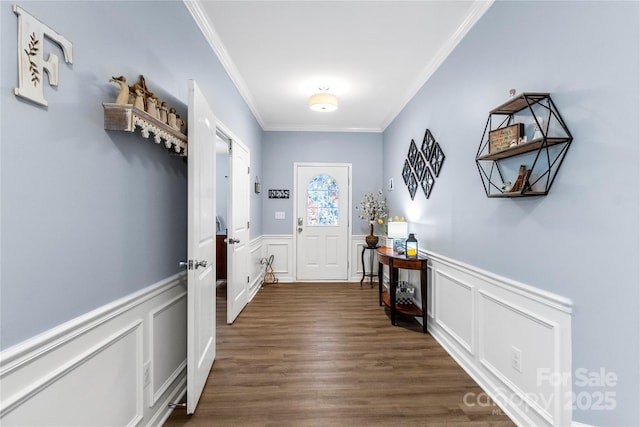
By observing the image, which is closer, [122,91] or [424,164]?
[122,91]

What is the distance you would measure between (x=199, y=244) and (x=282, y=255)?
3.39m

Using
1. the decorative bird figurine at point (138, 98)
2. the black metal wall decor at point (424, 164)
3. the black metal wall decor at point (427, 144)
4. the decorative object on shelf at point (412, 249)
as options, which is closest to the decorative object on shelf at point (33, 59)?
the decorative bird figurine at point (138, 98)

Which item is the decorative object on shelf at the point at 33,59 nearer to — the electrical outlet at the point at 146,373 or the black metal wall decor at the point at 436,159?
the electrical outlet at the point at 146,373

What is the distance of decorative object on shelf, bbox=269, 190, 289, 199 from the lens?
5.14 m

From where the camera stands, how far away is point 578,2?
1347mm

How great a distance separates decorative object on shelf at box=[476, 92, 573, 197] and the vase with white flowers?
2815 mm

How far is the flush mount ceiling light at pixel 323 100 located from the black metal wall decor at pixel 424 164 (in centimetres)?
110

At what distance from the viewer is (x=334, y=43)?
259 cm

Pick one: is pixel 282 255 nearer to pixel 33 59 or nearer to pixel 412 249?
pixel 412 249

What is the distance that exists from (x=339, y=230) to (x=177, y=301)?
11.7 feet

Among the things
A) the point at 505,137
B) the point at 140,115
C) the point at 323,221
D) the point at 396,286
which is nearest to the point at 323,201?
the point at 323,221

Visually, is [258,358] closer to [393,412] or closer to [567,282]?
[393,412]

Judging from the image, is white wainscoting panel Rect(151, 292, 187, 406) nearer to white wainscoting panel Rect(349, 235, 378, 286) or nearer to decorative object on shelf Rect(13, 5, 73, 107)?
decorative object on shelf Rect(13, 5, 73, 107)

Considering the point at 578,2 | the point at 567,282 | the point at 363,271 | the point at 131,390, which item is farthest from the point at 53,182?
the point at 363,271
